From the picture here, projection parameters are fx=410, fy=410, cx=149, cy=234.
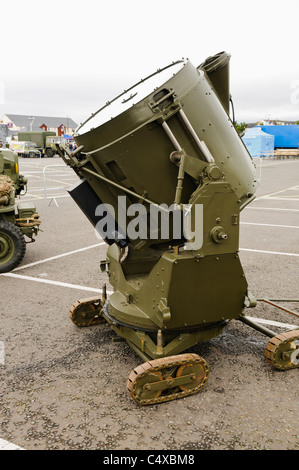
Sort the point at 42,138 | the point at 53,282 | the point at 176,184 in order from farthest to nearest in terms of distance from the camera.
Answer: the point at 42,138 → the point at 53,282 → the point at 176,184

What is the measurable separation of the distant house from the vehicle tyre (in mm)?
81981

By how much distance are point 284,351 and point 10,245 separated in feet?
16.0

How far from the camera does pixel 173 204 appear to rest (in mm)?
3592

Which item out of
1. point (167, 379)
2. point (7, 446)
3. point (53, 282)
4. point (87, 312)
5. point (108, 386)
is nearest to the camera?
point (7, 446)

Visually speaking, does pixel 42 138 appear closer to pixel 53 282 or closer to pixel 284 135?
pixel 284 135

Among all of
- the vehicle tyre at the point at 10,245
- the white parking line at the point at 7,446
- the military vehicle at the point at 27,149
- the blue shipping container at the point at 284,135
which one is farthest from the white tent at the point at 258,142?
the white parking line at the point at 7,446

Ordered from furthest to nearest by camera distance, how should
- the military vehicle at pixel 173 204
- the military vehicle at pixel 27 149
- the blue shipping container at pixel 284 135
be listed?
the blue shipping container at pixel 284 135 < the military vehicle at pixel 27 149 < the military vehicle at pixel 173 204

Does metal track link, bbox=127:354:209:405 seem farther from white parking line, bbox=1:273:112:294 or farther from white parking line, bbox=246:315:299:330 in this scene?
white parking line, bbox=1:273:112:294

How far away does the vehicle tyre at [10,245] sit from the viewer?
22.4ft

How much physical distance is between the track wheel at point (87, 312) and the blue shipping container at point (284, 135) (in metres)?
41.8

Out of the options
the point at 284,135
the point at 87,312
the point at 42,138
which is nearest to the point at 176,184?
the point at 87,312

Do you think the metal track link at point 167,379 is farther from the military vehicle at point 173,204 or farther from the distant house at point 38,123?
the distant house at point 38,123

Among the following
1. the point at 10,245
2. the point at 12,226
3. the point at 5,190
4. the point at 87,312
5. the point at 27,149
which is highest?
the point at 27,149

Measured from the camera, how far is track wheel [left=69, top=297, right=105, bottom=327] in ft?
15.2
